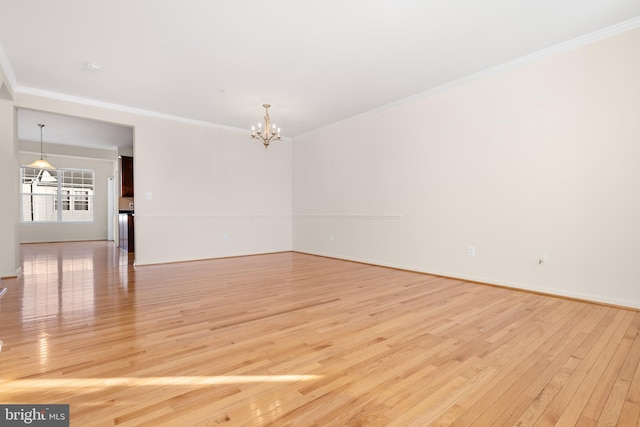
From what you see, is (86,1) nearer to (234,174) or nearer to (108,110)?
(108,110)

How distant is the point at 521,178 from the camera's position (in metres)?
3.45

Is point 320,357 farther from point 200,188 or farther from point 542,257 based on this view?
point 200,188

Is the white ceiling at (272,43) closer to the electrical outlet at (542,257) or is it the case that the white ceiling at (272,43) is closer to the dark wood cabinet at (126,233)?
the electrical outlet at (542,257)

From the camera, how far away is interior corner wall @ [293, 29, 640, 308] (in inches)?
112

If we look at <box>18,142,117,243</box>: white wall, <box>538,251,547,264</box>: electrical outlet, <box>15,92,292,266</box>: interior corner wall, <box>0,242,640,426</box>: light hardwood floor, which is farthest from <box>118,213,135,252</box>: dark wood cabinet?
<box>538,251,547,264</box>: electrical outlet

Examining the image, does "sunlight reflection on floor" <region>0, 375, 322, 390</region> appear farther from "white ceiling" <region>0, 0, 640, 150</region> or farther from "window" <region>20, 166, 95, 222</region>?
"window" <region>20, 166, 95, 222</region>

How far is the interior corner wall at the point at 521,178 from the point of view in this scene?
285cm

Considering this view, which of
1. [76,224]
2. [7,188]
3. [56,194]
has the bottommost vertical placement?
[76,224]

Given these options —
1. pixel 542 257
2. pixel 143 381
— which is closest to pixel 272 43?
pixel 143 381

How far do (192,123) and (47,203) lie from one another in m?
6.57

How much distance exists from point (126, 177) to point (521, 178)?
7.65 m

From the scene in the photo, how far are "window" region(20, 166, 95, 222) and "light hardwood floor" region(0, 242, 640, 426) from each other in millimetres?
7243

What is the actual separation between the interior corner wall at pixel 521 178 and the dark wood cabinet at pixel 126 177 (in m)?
5.37

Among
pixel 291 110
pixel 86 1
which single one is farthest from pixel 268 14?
pixel 291 110
